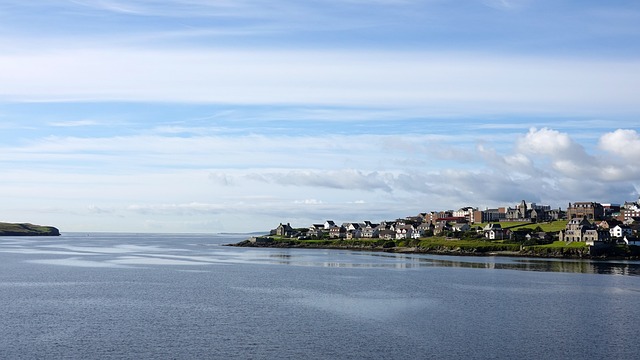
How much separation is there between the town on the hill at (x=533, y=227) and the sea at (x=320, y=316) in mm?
50785

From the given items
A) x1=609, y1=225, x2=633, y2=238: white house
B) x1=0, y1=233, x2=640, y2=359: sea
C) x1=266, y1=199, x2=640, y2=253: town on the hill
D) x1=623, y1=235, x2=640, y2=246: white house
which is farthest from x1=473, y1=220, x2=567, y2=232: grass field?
x1=0, y1=233, x2=640, y2=359: sea

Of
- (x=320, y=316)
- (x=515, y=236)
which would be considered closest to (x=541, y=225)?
(x=515, y=236)

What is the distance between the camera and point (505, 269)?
9044 cm

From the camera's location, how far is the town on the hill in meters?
129

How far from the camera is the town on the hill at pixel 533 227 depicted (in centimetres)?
12862

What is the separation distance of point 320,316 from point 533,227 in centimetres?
12115

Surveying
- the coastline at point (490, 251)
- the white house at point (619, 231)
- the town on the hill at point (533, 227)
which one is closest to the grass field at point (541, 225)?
the town on the hill at point (533, 227)

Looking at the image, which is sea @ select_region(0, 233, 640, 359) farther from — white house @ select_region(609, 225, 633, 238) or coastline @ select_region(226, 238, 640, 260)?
white house @ select_region(609, 225, 633, 238)

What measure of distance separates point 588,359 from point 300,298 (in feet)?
93.2

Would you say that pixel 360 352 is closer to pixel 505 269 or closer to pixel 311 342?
pixel 311 342

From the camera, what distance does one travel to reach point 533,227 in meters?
157

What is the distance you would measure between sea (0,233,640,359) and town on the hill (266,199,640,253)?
167 feet

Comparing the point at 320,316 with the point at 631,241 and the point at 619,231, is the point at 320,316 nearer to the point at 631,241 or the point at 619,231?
the point at 631,241

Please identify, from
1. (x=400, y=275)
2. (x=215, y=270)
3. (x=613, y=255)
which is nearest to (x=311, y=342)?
(x=400, y=275)
